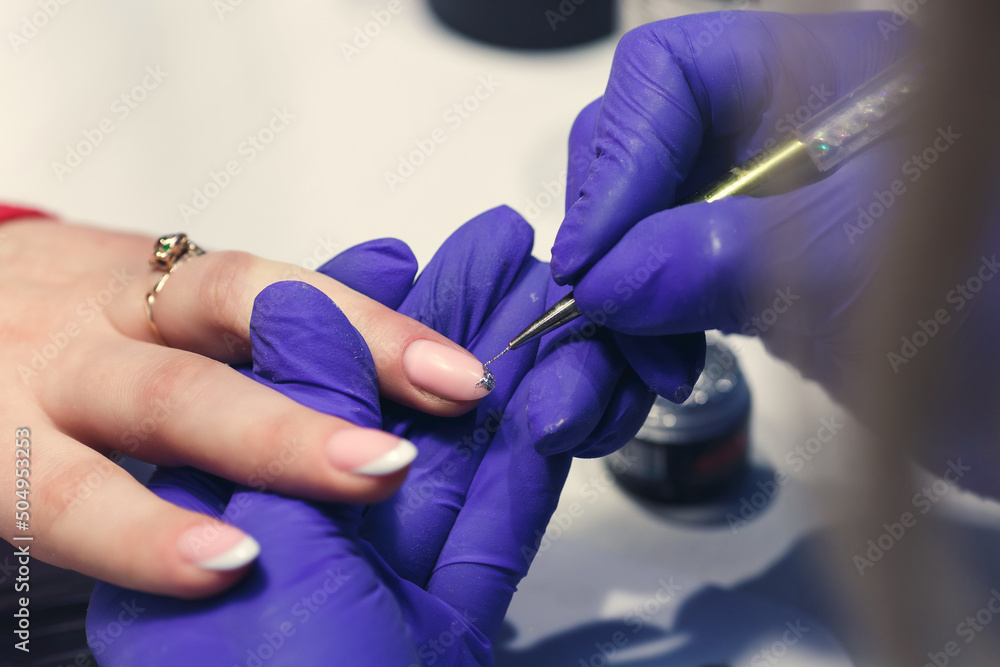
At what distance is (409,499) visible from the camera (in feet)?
2.10

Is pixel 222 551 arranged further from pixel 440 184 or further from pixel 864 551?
pixel 440 184

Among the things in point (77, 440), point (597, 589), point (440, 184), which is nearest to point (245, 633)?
point (77, 440)

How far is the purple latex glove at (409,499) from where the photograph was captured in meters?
0.49

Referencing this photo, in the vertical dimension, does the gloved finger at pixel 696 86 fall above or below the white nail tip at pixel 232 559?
above

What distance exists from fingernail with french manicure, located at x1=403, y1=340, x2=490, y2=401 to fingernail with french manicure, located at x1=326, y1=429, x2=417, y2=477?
0.11m

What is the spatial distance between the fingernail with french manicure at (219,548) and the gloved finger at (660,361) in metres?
0.35

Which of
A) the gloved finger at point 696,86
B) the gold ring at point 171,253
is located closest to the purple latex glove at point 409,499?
the gloved finger at point 696,86

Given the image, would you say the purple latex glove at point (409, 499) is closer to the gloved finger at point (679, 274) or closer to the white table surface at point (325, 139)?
the gloved finger at point (679, 274)

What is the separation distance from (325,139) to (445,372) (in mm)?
848

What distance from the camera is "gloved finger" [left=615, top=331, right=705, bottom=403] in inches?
25.4

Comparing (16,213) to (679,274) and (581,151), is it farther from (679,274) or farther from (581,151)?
(679,274)

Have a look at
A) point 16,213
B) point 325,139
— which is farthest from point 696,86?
point 16,213

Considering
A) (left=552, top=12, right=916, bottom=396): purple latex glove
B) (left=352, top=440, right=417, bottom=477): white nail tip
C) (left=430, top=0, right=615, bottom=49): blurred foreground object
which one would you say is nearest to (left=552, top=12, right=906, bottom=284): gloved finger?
(left=552, top=12, right=916, bottom=396): purple latex glove

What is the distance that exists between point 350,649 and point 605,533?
1.50 ft
